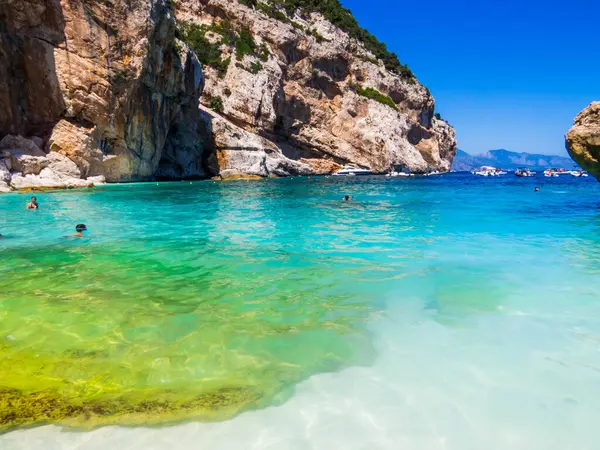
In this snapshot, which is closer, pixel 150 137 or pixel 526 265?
pixel 526 265

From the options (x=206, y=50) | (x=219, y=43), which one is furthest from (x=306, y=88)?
(x=206, y=50)

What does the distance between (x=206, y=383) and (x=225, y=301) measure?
2.47 metres

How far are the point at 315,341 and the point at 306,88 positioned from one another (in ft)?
230

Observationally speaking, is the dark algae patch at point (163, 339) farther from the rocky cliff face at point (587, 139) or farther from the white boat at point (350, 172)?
the white boat at point (350, 172)

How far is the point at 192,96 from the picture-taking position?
48969mm

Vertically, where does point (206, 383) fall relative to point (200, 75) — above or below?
below

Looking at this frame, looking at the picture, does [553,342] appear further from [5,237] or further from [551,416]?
[5,237]

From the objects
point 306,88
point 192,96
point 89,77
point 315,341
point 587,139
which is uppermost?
point 306,88

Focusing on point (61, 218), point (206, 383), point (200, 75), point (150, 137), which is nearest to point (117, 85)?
point (150, 137)

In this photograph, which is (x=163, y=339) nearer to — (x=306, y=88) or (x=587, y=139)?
(x=587, y=139)

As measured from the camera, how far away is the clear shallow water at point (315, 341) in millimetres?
3652

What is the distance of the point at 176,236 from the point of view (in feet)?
42.5

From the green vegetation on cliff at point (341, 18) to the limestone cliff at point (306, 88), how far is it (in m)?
0.58

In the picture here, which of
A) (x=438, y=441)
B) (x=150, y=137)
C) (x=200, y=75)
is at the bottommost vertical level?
(x=438, y=441)
